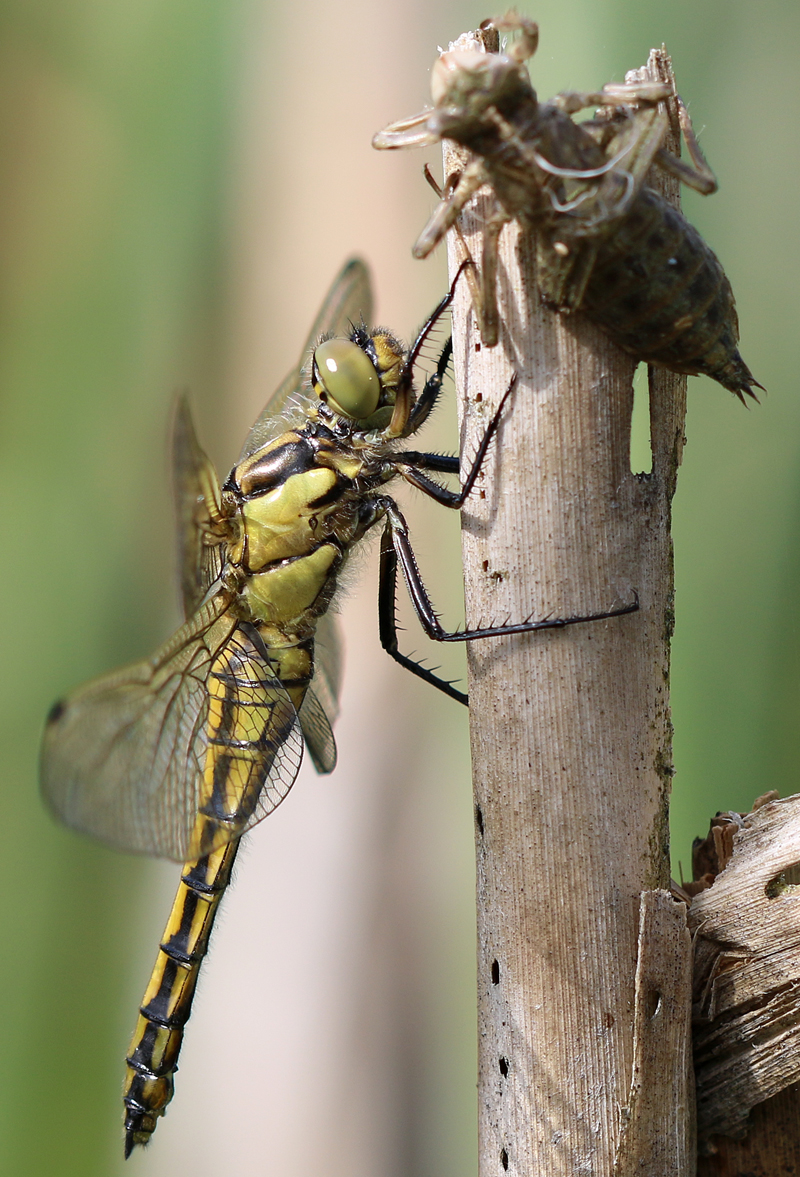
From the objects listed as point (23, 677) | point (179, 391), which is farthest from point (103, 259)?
point (179, 391)

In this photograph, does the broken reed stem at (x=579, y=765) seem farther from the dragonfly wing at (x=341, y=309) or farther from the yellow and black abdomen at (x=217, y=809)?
the dragonfly wing at (x=341, y=309)

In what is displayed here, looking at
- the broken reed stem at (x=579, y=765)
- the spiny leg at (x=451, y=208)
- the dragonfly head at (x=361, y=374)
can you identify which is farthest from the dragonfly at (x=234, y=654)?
the broken reed stem at (x=579, y=765)

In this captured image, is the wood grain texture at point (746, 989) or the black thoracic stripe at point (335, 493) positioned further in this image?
the black thoracic stripe at point (335, 493)

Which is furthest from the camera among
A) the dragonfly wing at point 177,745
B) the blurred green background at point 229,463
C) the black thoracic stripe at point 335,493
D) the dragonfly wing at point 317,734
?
the blurred green background at point 229,463

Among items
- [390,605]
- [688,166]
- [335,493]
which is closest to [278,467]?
[335,493]

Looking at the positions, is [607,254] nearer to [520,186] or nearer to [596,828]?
[520,186]
